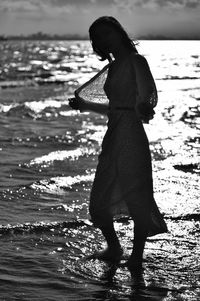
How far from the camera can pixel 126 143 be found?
18.1ft

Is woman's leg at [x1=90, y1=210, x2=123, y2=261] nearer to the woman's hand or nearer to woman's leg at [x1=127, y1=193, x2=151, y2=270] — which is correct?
woman's leg at [x1=127, y1=193, x2=151, y2=270]

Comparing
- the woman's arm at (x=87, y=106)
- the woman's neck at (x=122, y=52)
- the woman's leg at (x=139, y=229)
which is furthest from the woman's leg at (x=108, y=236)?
the woman's neck at (x=122, y=52)

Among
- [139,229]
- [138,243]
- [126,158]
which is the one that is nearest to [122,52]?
[126,158]

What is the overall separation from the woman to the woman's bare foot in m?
0.24

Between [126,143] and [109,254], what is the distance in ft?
3.37

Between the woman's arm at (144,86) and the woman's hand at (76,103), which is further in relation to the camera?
the woman's hand at (76,103)

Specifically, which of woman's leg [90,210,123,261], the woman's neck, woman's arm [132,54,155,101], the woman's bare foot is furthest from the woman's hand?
the woman's bare foot

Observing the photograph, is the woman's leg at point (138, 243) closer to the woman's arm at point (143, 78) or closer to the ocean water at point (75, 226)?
the ocean water at point (75, 226)

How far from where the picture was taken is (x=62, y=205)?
7.86 metres

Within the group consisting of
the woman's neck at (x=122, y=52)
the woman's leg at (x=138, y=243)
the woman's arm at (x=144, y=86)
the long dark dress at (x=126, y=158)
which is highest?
the woman's neck at (x=122, y=52)

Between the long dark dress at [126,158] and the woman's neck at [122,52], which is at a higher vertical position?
the woman's neck at [122,52]

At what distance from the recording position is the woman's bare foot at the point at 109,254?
5.82 metres

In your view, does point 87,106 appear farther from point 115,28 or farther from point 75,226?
point 75,226

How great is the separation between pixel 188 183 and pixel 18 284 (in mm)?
4190
